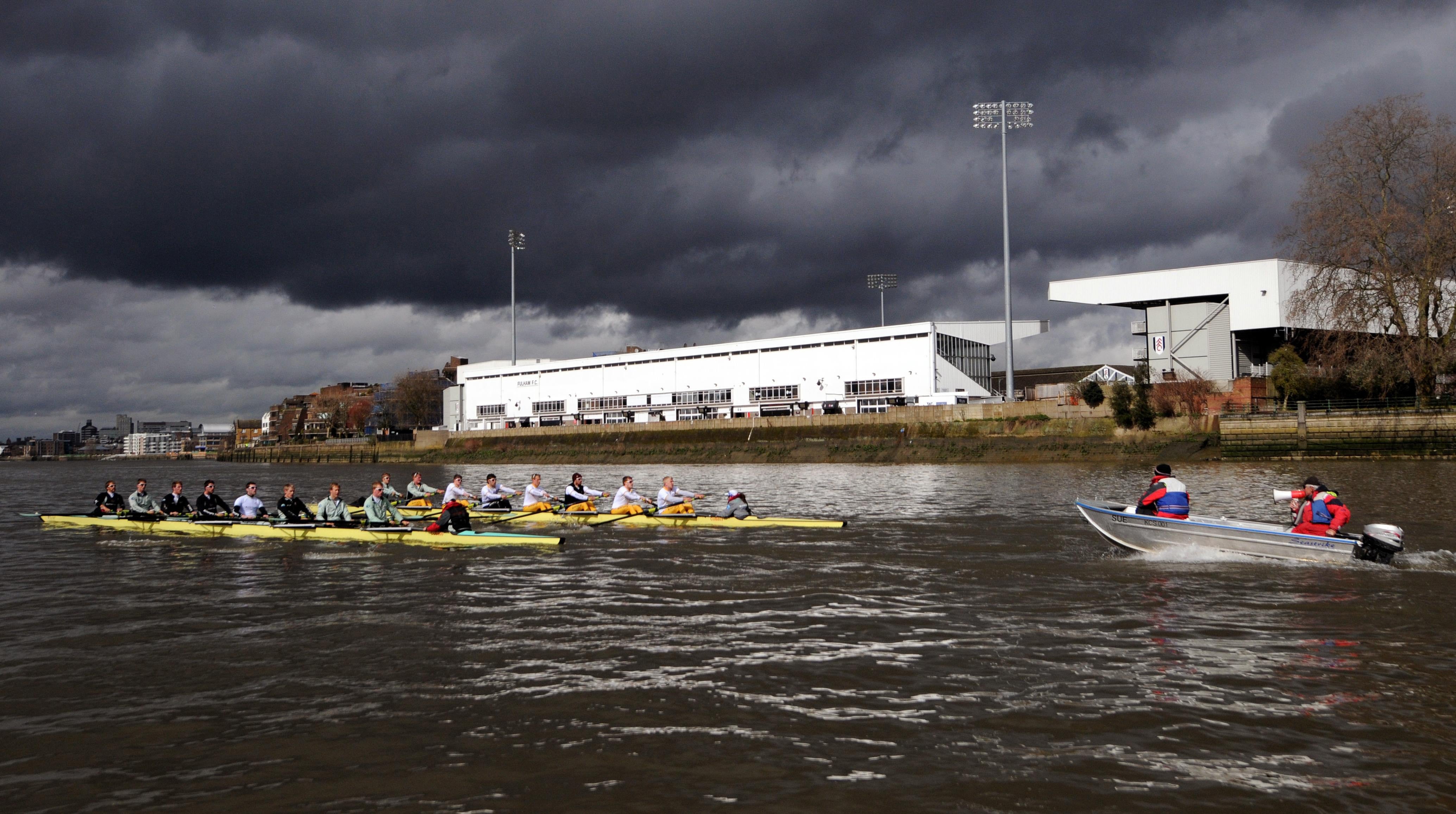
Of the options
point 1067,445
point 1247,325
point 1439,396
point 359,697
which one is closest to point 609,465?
point 1067,445

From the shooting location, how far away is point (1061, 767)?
7730 mm

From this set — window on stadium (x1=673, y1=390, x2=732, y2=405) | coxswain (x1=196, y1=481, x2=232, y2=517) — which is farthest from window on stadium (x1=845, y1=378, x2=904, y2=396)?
coxswain (x1=196, y1=481, x2=232, y2=517)

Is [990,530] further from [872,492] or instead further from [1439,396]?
[1439,396]

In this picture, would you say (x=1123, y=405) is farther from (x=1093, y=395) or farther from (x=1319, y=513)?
(x=1319, y=513)

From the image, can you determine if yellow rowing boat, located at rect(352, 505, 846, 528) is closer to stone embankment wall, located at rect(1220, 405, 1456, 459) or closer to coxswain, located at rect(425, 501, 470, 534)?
coxswain, located at rect(425, 501, 470, 534)

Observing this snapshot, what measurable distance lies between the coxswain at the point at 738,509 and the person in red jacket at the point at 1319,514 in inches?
514

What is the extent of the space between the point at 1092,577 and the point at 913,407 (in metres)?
55.3

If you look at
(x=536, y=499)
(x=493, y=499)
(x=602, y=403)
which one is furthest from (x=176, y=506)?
(x=602, y=403)

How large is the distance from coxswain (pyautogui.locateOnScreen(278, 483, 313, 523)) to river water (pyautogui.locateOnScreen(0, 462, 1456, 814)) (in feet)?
16.2

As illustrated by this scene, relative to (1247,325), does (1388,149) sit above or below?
above

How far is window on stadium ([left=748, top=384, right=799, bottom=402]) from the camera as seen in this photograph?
93.8 meters

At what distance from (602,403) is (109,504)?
260 feet

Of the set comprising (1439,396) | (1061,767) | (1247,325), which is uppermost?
(1247,325)

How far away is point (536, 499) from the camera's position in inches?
1112
